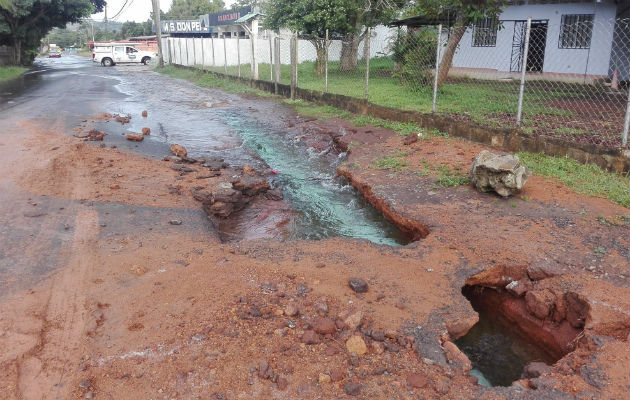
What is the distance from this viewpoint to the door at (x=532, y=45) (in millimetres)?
16688

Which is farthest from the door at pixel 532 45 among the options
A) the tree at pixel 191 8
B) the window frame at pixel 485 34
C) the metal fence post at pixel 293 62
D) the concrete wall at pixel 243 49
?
the tree at pixel 191 8

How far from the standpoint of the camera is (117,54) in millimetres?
39500

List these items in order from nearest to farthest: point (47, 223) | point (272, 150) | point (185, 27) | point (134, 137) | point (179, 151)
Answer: point (47, 223) → point (179, 151) → point (134, 137) → point (272, 150) → point (185, 27)

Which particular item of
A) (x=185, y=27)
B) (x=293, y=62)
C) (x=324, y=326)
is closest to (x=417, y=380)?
(x=324, y=326)

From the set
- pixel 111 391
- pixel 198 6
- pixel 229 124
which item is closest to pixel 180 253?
pixel 111 391

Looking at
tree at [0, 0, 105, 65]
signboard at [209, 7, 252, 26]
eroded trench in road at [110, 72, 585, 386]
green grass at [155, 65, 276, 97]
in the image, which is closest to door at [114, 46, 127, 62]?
tree at [0, 0, 105, 65]

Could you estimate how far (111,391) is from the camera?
2.97 metres

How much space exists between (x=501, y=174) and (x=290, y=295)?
3381 mm

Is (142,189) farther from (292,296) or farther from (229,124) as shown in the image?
(229,124)

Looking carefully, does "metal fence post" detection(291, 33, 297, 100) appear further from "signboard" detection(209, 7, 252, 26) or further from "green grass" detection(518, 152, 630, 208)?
"signboard" detection(209, 7, 252, 26)

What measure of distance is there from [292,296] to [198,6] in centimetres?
6713

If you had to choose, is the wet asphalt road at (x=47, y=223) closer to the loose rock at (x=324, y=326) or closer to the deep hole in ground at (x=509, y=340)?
the loose rock at (x=324, y=326)

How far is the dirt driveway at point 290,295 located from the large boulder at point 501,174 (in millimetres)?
160

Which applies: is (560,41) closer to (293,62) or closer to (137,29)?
(293,62)
